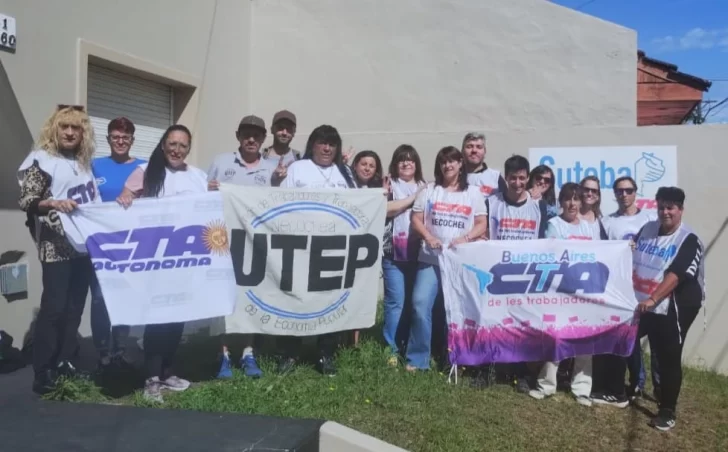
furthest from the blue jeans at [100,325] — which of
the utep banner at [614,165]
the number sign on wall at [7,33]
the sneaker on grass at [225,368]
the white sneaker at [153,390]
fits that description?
the utep banner at [614,165]

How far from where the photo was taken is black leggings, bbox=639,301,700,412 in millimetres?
4910

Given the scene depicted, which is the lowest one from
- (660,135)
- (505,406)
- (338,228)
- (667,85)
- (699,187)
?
(505,406)

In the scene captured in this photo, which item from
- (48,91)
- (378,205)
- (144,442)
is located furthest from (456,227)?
(48,91)

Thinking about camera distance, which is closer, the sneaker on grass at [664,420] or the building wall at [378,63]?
the sneaker on grass at [664,420]

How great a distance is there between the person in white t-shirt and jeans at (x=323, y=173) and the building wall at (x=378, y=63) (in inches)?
103

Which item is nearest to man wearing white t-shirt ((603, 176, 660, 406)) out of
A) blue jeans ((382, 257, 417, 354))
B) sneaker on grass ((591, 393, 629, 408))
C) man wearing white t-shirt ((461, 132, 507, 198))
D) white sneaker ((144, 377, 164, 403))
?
sneaker on grass ((591, 393, 629, 408))

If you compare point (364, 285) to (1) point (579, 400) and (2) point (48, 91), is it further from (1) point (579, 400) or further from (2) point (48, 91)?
(2) point (48, 91)

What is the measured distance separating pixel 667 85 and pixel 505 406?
6878 mm

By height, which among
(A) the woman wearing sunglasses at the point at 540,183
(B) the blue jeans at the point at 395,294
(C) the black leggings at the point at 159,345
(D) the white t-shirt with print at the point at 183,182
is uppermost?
(A) the woman wearing sunglasses at the point at 540,183

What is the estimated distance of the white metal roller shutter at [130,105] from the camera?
23.6ft

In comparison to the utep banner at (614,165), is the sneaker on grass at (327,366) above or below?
below

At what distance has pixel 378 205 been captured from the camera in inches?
215

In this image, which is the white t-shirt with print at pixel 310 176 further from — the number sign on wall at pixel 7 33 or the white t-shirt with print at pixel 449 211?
the number sign on wall at pixel 7 33

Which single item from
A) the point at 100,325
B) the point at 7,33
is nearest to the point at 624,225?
the point at 100,325
